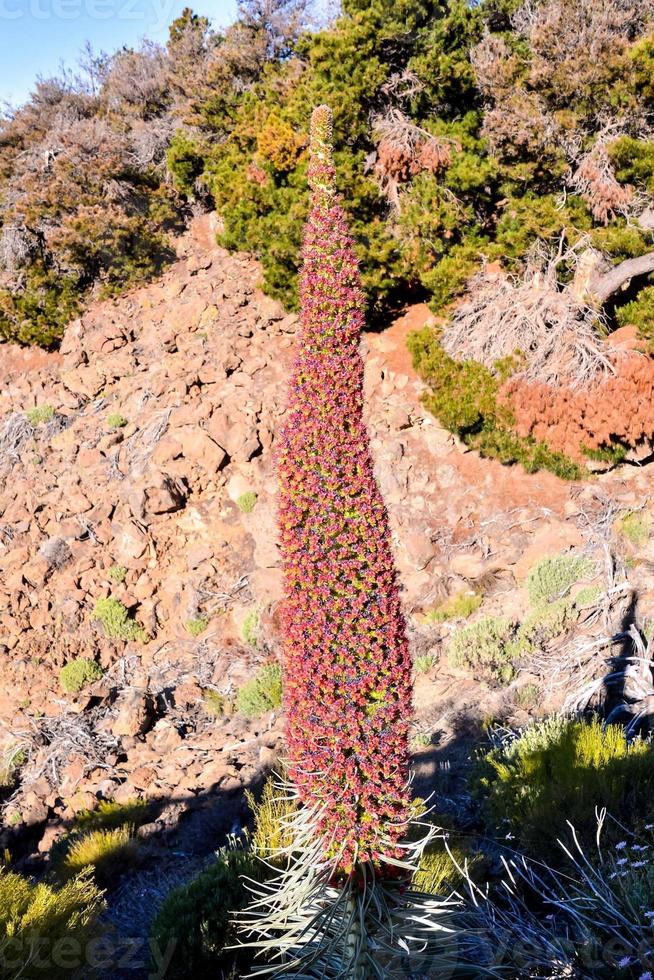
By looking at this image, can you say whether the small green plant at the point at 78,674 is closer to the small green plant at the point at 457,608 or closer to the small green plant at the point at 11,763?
the small green plant at the point at 11,763

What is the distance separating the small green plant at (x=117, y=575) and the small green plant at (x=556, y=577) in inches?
210

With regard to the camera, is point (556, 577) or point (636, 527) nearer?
point (556, 577)

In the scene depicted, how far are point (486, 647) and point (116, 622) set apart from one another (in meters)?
4.77

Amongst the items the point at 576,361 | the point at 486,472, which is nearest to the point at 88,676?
the point at 486,472

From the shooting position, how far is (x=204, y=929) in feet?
13.0

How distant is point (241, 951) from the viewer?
400 cm

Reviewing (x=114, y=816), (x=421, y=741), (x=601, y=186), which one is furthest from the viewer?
(x=601, y=186)

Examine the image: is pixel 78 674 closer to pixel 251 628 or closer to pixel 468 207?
pixel 251 628

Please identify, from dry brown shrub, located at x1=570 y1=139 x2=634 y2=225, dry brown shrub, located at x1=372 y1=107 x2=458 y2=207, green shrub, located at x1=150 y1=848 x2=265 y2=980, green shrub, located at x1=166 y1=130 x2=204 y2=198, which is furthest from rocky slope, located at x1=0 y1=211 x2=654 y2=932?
green shrub, located at x1=166 y1=130 x2=204 y2=198

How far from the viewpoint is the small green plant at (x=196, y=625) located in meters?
8.64

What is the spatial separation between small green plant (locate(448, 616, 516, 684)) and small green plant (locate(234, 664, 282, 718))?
6.64ft

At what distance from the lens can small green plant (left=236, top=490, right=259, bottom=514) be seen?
29.9ft

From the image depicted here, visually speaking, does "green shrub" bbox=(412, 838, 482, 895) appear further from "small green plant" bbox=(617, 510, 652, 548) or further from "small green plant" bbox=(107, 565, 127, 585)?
"small green plant" bbox=(107, 565, 127, 585)

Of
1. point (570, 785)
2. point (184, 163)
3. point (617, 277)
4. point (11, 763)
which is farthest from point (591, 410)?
point (184, 163)
